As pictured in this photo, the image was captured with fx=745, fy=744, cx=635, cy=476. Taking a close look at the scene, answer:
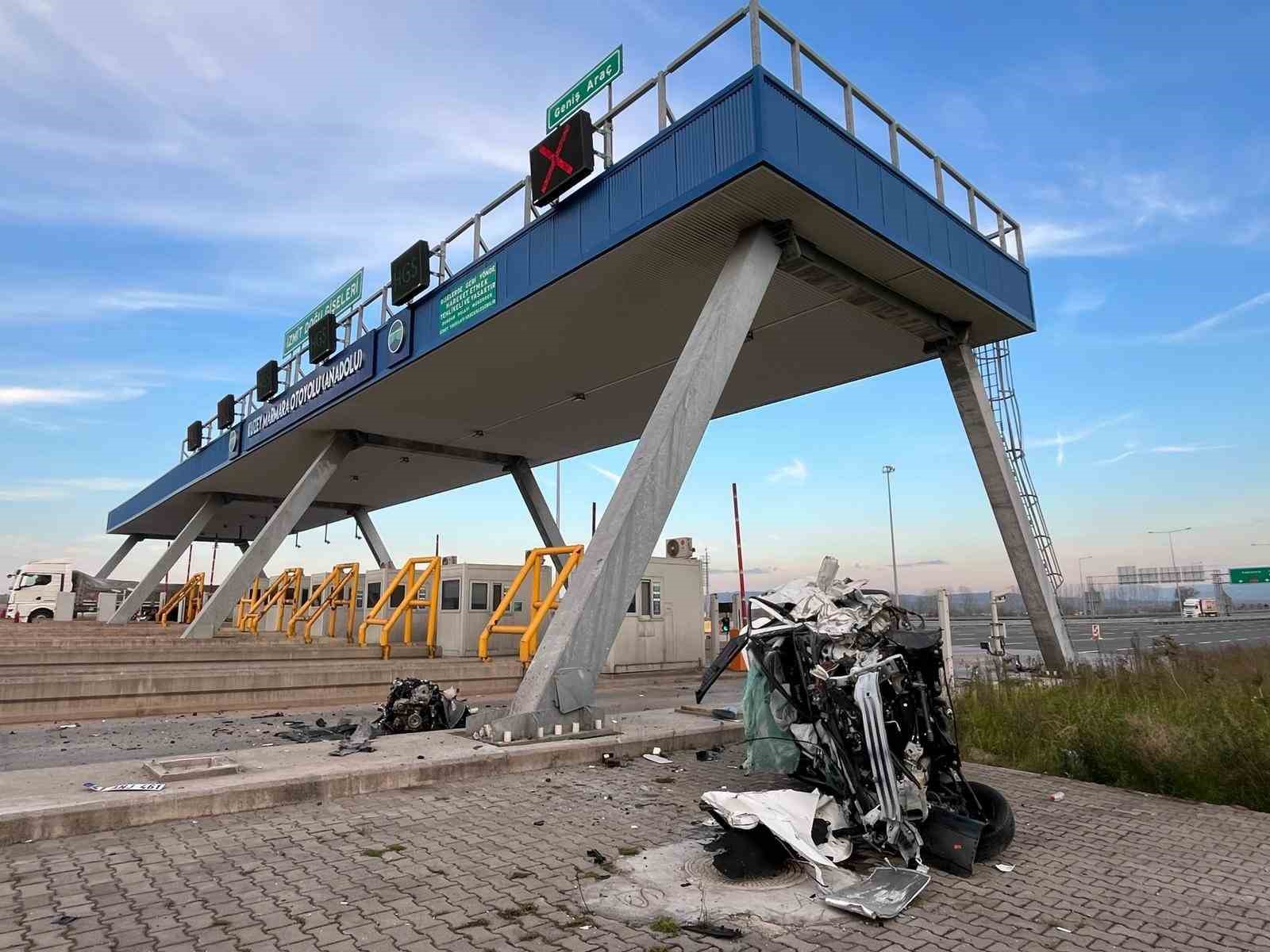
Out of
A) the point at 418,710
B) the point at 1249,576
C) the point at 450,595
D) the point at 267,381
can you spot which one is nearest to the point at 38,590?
the point at 267,381

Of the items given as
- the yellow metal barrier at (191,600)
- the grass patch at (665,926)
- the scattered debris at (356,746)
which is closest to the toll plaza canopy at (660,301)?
the scattered debris at (356,746)

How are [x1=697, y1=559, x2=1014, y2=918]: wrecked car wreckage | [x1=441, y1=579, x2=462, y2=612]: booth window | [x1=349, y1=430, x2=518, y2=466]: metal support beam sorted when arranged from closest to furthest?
[x1=697, y1=559, x2=1014, y2=918]: wrecked car wreckage
[x1=441, y1=579, x2=462, y2=612]: booth window
[x1=349, y1=430, x2=518, y2=466]: metal support beam

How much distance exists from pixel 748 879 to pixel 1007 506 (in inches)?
399

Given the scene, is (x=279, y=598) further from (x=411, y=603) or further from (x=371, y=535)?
(x=411, y=603)

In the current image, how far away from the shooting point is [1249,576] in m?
76.6

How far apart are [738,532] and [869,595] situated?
65.4 ft

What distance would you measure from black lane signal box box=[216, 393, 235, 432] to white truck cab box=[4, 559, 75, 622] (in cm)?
2004

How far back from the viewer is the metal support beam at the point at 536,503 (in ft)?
70.9

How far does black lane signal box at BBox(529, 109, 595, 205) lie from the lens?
10.3 meters

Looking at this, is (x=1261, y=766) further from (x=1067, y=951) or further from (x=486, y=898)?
(x=486, y=898)

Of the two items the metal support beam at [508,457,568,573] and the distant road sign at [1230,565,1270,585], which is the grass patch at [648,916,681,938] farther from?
the distant road sign at [1230,565,1270,585]

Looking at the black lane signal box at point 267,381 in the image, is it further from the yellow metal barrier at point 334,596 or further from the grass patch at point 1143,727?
the grass patch at point 1143,727

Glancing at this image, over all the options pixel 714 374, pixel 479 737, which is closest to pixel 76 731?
pixel 479 737

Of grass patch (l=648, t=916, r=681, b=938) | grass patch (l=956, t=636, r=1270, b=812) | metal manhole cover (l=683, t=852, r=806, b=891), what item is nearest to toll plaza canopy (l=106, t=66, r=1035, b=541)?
grass patch (l=956, t=636, r=1270, b=812)
